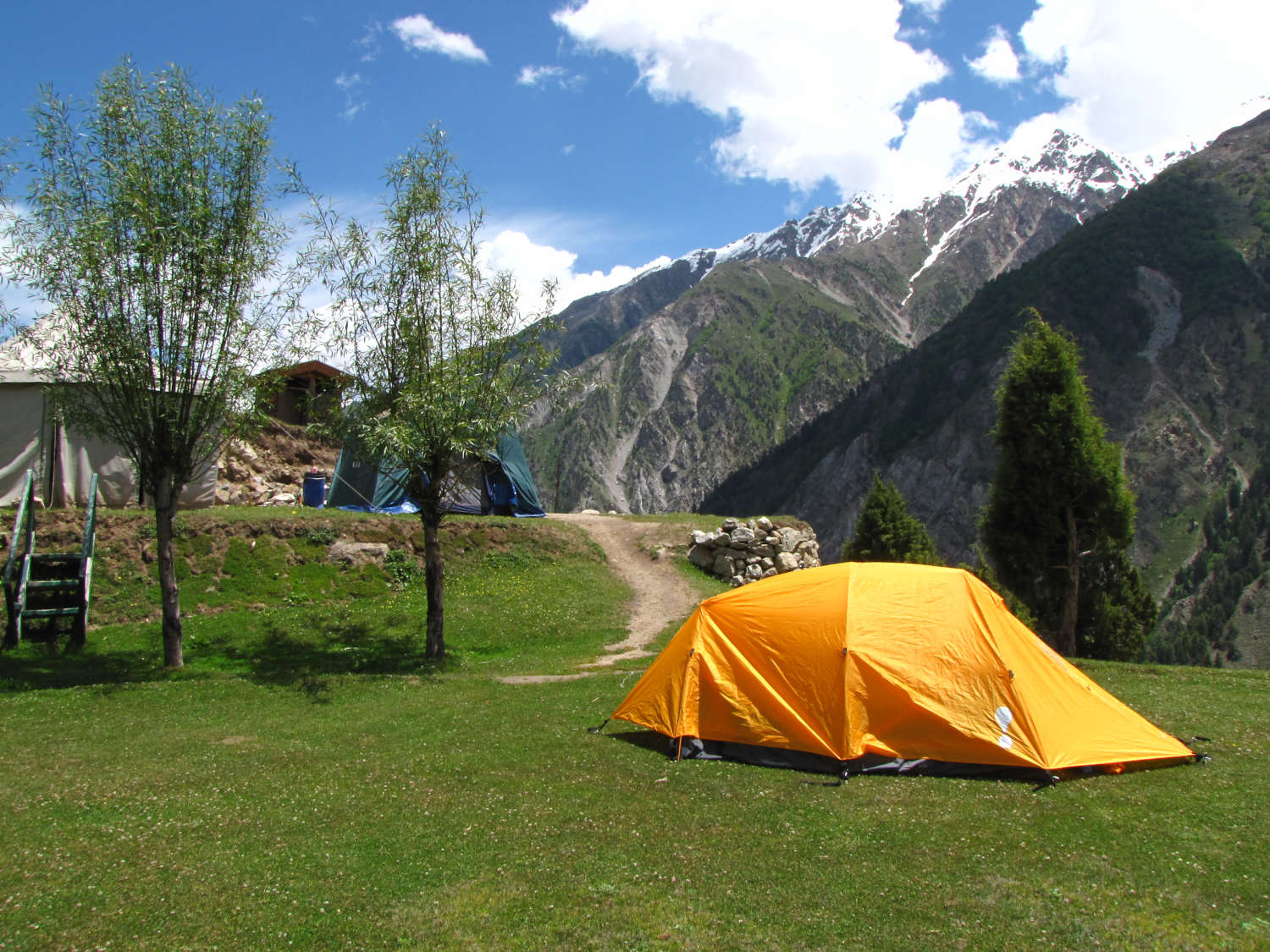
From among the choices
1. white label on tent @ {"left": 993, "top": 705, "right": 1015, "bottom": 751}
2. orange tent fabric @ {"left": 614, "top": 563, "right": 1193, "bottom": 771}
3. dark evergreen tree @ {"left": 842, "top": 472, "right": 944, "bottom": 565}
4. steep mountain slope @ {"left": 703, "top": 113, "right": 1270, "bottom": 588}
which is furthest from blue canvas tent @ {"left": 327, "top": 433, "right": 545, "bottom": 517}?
steep mountain slope @ {"left": 703, "top": 113, "right": 1270, "bottom": 588}

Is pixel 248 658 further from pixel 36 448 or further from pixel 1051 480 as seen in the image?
pixel 1051 480

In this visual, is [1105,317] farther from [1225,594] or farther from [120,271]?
[120,271]

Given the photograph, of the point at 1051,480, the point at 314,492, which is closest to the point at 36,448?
the point at 314,492

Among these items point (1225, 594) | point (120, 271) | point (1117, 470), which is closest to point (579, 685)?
point (120, 271)

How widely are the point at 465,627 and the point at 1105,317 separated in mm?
179476

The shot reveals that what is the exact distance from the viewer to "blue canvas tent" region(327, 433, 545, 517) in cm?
3025

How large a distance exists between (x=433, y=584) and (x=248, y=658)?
14.8 ft

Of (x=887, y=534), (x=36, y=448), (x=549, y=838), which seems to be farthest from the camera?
(x=887, y=534)

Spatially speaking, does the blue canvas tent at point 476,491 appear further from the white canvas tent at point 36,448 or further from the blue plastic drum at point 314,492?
the white canvas tent at point 36,448

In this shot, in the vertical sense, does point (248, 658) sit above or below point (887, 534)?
below

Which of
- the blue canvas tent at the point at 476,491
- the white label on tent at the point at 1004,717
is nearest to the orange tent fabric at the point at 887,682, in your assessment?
the white label on tent at the point at 1004,717

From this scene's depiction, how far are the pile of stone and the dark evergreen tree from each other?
3967 millimetres

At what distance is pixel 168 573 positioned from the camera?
16.8 m

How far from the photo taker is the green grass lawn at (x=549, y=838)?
6324mm
